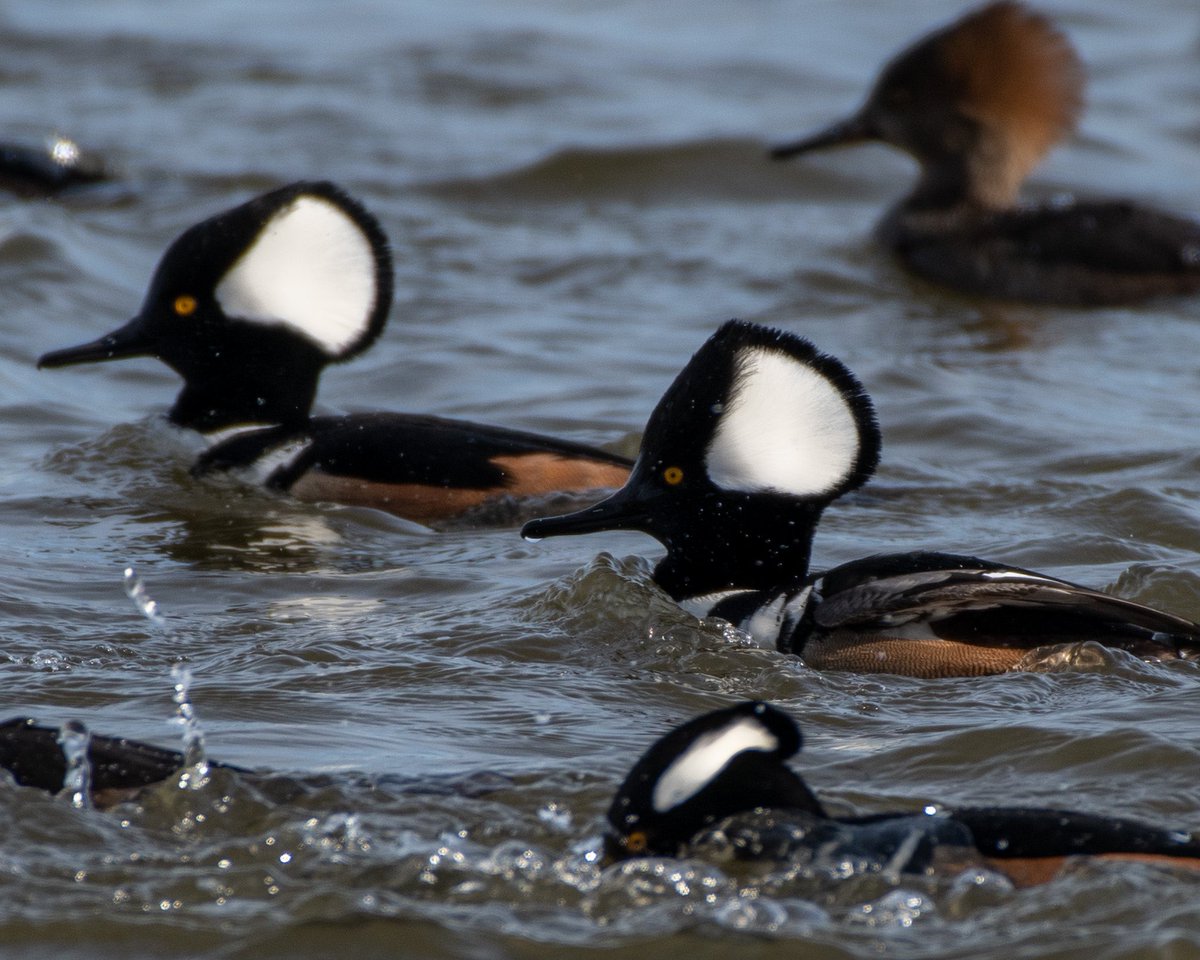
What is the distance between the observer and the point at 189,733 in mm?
4199

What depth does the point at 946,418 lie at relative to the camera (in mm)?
7797

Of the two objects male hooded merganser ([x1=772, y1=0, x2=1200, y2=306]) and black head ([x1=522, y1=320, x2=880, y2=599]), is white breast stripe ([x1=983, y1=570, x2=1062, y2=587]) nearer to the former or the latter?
black head ([x1=522, y1=320, x2=880, y2=599])

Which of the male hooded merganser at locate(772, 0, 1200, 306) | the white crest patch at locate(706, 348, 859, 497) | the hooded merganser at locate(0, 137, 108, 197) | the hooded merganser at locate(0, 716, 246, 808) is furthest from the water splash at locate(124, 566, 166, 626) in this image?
the hooded merganser at locate(0, 137, 108, 197)

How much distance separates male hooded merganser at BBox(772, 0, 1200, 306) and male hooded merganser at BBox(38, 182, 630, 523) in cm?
456

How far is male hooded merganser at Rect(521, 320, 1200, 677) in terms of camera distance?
15.4 feet

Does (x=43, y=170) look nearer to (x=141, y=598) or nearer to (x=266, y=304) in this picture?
(x=266, y=304)

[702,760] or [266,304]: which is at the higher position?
[266,304]

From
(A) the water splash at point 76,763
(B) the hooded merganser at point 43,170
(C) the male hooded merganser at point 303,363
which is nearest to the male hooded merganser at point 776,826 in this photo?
(A) the water splash at point 76,763

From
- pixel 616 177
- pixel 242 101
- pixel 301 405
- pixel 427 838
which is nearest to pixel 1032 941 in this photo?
pixel 427 838

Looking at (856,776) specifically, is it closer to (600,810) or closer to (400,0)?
(600,810)

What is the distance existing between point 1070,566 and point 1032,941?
2.77 meters

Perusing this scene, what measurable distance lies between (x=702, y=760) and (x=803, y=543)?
1.74 m

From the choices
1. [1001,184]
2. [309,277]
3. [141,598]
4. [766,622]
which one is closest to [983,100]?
[1001,184]

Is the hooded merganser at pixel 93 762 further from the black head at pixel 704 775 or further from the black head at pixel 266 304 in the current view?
the black head at pixel 266 304
